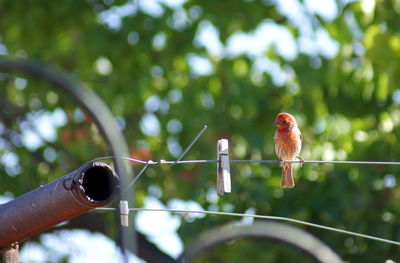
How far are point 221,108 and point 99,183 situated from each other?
5.54 m

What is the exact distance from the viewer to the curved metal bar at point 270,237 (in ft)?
8.38

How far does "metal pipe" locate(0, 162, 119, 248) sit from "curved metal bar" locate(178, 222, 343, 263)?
918mm

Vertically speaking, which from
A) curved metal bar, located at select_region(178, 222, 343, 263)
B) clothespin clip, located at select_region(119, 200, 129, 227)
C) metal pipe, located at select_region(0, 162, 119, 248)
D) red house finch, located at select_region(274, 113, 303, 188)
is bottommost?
curved metal bar, located at select_region(178, 222, 343, 263)

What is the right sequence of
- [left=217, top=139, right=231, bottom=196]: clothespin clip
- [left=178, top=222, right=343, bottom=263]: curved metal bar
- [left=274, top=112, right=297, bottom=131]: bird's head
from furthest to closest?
1. [left=274, top=112, right=297, bottom=131]: bird's head
2. [left=217, top=139, right=231, bottom=196]: clothespin clip
3. [left=178, top=222, right=343, bottom=263]: curved metal bar

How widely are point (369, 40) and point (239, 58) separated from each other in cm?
152

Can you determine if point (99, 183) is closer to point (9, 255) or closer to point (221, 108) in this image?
point (9, 255)

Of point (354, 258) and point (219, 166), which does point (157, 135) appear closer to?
point (354, 258)

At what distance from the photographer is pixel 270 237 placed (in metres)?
2.61

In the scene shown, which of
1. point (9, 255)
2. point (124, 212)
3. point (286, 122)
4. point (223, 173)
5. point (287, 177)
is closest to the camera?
point (124, 212)

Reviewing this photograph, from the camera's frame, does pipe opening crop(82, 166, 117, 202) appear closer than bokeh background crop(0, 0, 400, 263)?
Yes

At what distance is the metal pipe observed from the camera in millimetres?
3543

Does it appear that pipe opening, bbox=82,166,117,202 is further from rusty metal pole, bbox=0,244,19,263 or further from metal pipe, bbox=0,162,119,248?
rusty metal pole, bbox=0,244,19,263

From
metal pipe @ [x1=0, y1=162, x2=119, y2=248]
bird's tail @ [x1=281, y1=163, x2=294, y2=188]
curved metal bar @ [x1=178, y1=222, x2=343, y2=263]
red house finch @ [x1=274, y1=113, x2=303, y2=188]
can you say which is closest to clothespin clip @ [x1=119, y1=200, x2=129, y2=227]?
metal pipe @ [x1=0, y1=162, x2=119, y2=248]

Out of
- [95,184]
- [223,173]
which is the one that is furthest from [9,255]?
[223,173]
